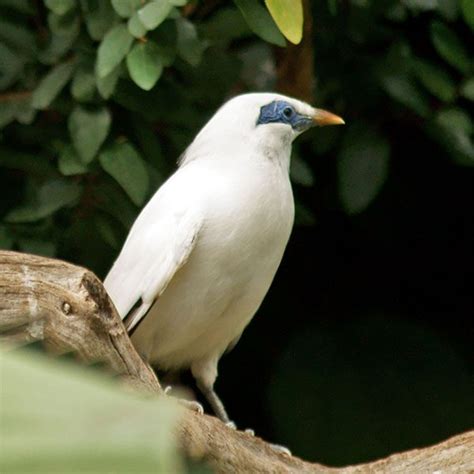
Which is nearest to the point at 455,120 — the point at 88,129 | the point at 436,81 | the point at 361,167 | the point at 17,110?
the point at 436,81

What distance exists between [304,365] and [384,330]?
1.27ft

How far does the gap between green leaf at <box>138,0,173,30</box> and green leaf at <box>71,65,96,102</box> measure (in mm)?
405

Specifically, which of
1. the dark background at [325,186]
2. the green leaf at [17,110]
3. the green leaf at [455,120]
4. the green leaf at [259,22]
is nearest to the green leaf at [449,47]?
the dark background at [325,186]

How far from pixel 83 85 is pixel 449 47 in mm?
1252

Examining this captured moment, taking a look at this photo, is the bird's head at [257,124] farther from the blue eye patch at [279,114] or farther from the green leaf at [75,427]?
the green leaf at [75,427]

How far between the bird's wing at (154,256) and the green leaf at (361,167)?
3.59 feet

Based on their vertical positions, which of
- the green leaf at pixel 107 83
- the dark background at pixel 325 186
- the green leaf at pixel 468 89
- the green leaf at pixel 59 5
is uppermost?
the green leaf at pixel 59 5

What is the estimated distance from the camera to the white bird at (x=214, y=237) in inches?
103

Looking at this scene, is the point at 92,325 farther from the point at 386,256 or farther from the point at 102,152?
the point at 386,256

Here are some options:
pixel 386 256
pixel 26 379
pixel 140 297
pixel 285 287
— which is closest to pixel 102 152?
pixel 140 297

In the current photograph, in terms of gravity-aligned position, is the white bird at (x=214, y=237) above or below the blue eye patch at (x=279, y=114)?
below

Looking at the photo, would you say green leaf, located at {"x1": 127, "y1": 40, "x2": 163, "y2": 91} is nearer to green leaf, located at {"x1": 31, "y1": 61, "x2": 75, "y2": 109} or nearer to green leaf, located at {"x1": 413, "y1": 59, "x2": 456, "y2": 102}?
green leaf, located at {"x1": 31, "y1": 61, "x2": 75, "y2": 109}

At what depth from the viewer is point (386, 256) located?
4453 millimetres

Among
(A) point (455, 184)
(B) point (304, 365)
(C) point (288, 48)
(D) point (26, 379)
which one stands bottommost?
(B) point (304, 365)
